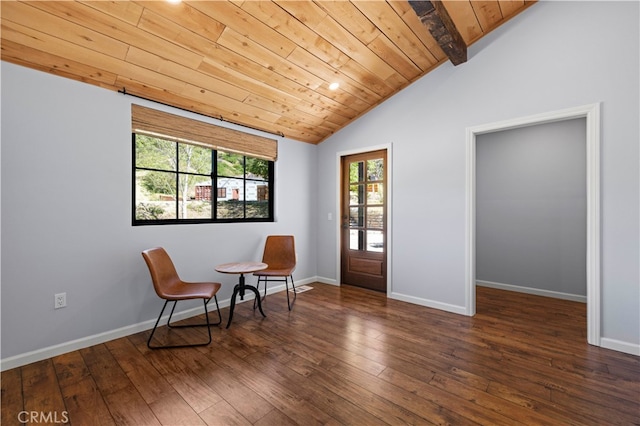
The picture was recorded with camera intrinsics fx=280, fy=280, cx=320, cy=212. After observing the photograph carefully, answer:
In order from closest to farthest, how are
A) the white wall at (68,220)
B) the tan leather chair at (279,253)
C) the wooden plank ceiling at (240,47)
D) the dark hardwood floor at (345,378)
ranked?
the dark hardwood floor at (345,378) < the wooden plank ceiling at (240,47) < the white wall at (68,220) < the tan leather chair at (279,253)

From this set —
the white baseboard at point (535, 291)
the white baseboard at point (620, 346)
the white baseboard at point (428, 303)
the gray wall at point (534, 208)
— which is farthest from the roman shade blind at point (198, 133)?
the white baseboard at point (620, 346)

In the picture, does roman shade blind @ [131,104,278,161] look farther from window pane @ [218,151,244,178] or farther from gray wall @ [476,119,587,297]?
gray wall @ [476,119,587,297]

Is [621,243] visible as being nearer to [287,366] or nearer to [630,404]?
[630,404]

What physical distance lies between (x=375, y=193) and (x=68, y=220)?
3414mm

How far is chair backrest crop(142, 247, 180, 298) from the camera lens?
240 centimetres

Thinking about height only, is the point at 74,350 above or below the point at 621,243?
below

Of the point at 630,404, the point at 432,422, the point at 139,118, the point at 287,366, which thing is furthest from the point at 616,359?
the point at 139,118

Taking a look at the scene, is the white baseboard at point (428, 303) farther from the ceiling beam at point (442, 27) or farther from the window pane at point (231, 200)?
the ceiling beam at point (442, 27)

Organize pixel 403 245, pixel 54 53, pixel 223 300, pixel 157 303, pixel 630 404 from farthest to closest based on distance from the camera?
pixel 403 245 < pixel 223 300 < pixel 157 303 < pixel 54 53 < pixel 630 404

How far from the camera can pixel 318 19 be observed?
2.41 metres

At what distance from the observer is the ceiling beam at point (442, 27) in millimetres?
2336

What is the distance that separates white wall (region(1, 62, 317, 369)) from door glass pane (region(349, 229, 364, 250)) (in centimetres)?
241

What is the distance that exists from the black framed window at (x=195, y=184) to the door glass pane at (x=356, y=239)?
1.26 metres

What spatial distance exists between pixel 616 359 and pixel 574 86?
2.35 metres
